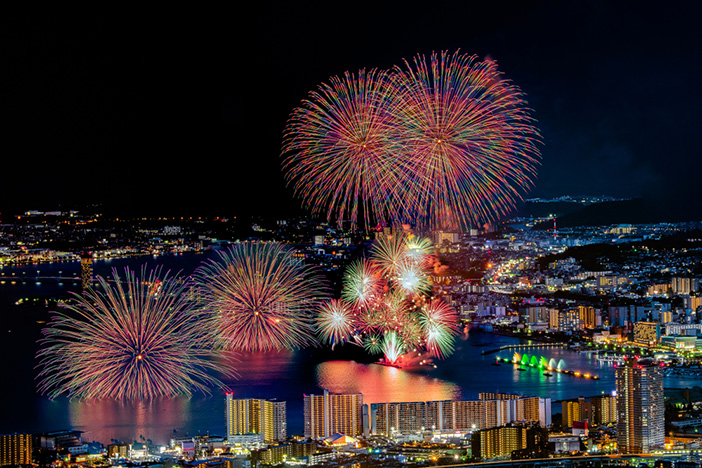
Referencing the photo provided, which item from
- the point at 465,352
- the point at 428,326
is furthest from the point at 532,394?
the point at 465,352

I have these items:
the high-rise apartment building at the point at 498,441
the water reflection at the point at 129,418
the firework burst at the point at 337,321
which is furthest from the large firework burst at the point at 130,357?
the high-rise apartment building at the point at 498,441

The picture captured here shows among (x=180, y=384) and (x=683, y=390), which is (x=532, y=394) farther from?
(x=180, y=384)

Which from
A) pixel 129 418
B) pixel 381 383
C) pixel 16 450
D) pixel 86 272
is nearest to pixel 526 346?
pixel 381 383

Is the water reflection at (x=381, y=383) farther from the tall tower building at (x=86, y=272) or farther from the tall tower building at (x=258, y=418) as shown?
the tall tower building at (x=86, y=272)

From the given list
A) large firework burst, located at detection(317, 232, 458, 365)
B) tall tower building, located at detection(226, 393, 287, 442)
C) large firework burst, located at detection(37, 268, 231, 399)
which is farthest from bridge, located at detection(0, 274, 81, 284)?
tall tower building, located at detection(226, 393, 287, 442)

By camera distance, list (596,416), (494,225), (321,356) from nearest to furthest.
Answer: (596,416) < (321,356) < (494,225)

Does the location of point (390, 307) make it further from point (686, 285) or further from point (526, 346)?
point (686, 285)
